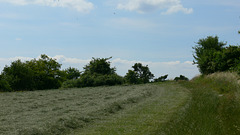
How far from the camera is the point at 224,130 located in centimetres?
742

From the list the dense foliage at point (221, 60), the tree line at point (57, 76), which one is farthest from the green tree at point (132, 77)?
the dense foliage at point (221, 60)

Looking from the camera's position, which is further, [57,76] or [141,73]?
[57,76]

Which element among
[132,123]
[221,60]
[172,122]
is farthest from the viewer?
[221,60]

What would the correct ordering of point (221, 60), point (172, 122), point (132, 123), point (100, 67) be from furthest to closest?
1. point (100, 67)
2. point (221, 60)
3. point (132, 123)
4. point (172, 122)

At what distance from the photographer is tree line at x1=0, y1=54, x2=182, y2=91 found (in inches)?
1255

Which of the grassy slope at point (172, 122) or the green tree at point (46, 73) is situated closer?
the grassy slope at point (172, 122)

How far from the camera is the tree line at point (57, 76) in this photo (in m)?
31.9

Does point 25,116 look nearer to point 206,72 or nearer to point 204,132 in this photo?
point 204,132

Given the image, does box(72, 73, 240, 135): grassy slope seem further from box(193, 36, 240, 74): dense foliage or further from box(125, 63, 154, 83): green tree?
box(125, 63, 154, 83): green tree

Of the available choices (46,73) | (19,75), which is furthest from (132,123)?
(46,73)

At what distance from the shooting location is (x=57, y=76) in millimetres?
56656

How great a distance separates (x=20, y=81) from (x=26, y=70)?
210cm

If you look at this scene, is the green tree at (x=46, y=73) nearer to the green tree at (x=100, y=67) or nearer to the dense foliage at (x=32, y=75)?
the dense foliage at (x=32, y=75)

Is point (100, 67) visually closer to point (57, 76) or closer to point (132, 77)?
point (132, 77)
